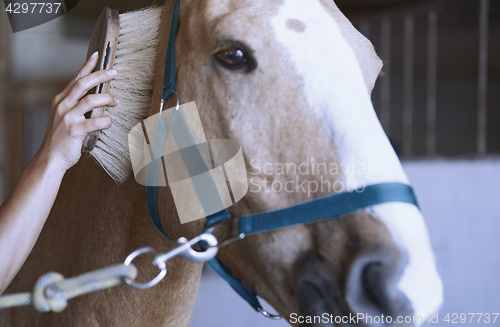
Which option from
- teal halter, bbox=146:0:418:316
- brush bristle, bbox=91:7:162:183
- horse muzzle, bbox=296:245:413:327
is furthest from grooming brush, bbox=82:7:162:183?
horse muzzle, bbox=296:245:413:327

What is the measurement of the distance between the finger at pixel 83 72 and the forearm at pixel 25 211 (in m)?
0.12

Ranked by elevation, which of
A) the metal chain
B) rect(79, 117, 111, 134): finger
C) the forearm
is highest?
rect(79, 117, 111, 134): finger

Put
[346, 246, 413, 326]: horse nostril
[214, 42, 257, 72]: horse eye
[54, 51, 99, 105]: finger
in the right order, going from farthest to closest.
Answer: [54, 51, 99, 105]: finger
[214, 42, 257, 72]: horse eye
[346, 246, 413, 326]: horse nostril

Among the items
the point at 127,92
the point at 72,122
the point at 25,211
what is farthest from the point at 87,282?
the point at 127,92

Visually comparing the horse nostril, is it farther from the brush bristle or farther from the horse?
the brush bristle

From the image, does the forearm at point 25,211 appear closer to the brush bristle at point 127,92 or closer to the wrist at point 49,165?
the wrist at point 49,165

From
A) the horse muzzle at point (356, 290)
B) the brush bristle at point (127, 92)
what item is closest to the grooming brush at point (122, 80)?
the brush bristle at point (127, 92)

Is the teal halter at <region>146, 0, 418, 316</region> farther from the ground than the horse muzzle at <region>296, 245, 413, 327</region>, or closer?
farther from the ground

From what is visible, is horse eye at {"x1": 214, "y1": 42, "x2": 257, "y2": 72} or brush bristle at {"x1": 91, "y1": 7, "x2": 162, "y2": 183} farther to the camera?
brush bristle at {"x1": 91, "y1": 7, "x2": 162, "y2": 183}

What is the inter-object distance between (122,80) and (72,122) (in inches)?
6.3

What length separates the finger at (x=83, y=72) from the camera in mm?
756

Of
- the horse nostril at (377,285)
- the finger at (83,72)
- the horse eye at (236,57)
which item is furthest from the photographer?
the finger at (83,72)

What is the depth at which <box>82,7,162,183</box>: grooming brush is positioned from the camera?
2.65 feet

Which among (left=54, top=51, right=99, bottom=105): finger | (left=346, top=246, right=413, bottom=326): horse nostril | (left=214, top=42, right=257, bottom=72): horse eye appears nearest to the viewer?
(left=346, top=246, right=413, bottom=326): horse nostril
